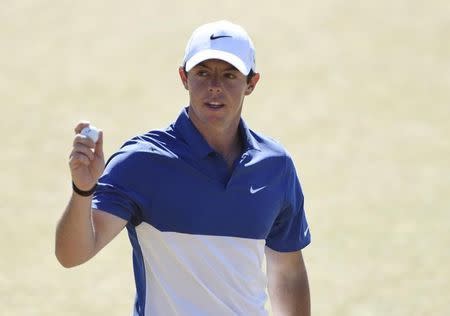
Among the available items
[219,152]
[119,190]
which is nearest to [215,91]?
[219,152]

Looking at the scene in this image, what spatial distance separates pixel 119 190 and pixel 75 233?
29 centimetres

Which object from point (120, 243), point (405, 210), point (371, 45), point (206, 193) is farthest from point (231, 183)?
point (371, 45)

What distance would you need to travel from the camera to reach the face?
383 centimetres

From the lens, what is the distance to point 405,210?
8.89 meters

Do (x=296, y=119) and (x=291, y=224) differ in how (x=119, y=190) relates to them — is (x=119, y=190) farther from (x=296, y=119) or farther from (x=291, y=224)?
(x=296, y=119)

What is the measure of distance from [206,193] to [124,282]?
413 cm

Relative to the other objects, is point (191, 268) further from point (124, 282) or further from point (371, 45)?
point (371, 45)

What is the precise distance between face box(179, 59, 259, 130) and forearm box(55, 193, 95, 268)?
2.02 feet

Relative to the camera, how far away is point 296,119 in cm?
1030

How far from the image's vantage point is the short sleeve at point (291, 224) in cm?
409

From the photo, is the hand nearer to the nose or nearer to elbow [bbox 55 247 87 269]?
elbow [bbox 55 247 87 269]

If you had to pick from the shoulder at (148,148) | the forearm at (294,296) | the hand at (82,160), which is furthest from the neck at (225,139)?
the hand at (82,160)

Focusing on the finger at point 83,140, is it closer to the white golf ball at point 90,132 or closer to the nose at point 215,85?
the white golf ball at point 90,132

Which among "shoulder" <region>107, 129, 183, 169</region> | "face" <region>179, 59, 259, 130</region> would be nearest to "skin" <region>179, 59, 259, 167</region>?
"face" <region>179, 59, 259, 130</region>
